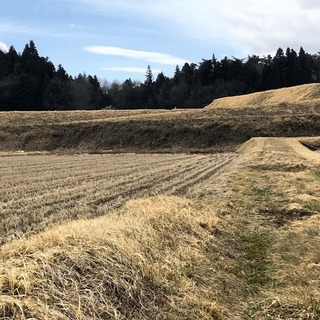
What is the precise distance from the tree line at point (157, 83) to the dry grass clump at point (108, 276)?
317 feet

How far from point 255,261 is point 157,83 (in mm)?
Answer: 109666

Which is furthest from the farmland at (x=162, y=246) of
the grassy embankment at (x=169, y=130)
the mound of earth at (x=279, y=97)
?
the mound of earth at (x=279, y=97)

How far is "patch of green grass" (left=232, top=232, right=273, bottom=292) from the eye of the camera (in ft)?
23.0

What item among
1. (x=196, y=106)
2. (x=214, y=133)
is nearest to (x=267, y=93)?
(x=196, y=106)

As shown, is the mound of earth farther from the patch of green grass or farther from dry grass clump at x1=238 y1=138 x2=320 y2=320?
the patch of green grass

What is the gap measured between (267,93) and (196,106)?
953 inches

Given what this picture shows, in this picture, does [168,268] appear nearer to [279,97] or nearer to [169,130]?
[169,130]

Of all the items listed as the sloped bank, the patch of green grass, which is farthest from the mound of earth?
the patch of green grass

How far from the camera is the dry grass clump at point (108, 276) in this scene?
463cm

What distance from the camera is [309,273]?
712cm

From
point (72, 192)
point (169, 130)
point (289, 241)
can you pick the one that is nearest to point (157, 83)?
point (169, 130)

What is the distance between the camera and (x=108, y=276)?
5.54 m

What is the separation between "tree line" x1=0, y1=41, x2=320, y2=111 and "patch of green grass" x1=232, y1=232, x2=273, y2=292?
94.3 metres

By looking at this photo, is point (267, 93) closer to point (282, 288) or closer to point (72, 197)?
point (72, 197)
